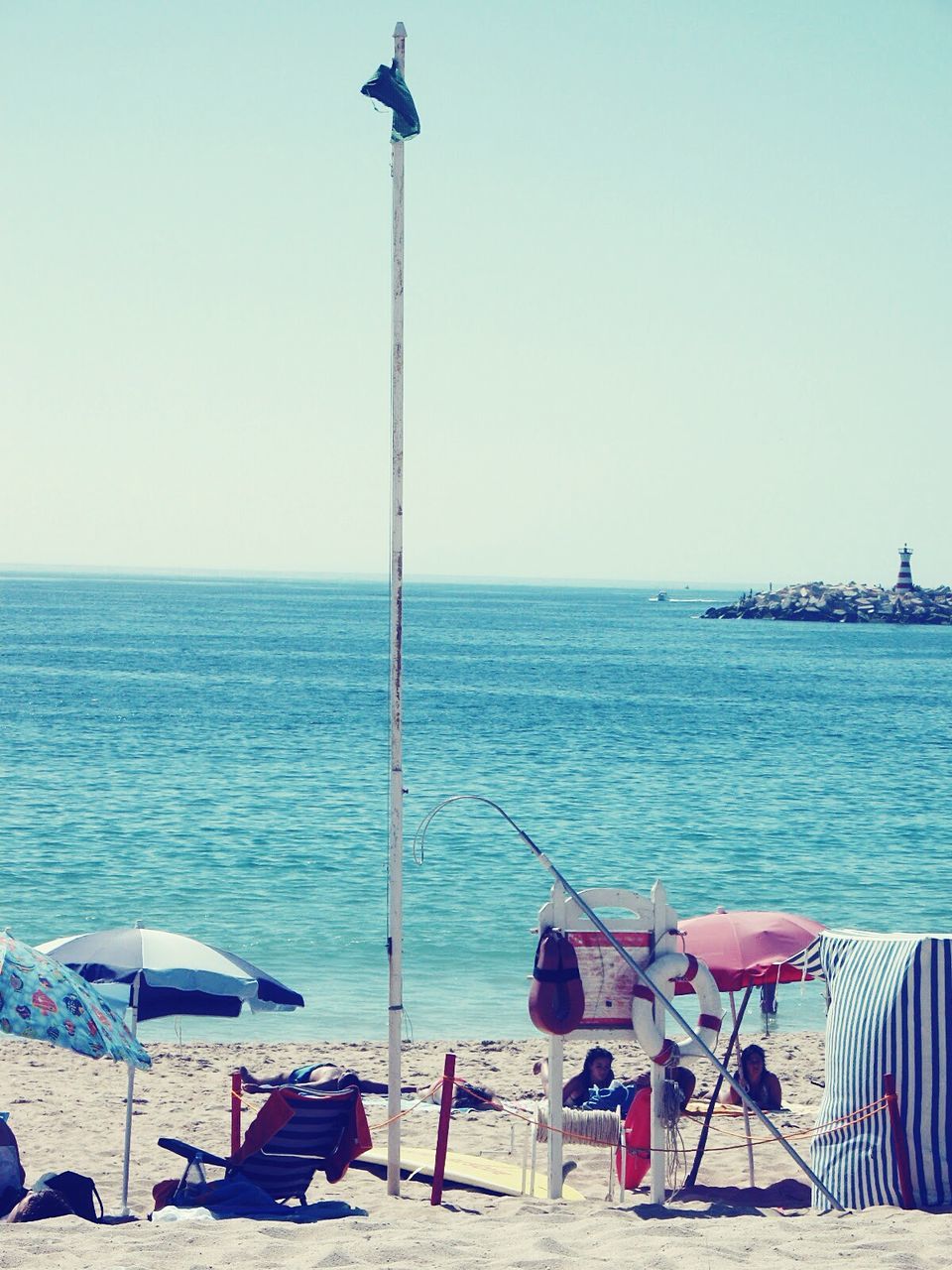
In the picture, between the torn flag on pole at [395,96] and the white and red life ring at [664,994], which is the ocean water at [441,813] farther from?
the torn flag on pole at [395,96]

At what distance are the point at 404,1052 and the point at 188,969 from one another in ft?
20.2

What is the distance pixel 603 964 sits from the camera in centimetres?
868

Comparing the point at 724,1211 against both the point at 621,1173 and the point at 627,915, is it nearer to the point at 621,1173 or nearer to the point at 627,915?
the point at 621,1173

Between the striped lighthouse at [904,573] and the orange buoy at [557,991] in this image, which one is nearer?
the orange buoy at [557,991]

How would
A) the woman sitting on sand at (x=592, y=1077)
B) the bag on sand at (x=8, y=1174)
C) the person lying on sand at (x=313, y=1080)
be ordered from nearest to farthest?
the bag on sand at (x=8, y=1174) < the person lying on sand at (x=313, y=1080) < the woman sitting on sand at (x=592, y=1077)

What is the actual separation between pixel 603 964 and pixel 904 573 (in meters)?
145

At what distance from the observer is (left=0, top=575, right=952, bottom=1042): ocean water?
20.9 m

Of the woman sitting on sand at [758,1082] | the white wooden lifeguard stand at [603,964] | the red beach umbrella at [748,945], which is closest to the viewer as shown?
the white wooden lifeguard stand at [603,964]

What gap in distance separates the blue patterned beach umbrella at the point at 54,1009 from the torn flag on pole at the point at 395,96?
5.21 metres

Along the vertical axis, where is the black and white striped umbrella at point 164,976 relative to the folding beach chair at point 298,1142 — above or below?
above

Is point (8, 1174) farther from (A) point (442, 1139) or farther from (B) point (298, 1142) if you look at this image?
(A) point (442, 1139)

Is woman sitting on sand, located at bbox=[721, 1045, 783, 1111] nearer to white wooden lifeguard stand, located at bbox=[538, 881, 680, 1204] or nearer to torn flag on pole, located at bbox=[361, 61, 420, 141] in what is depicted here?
white wooden lifeguard stand, located at bbox=[538, 881, 680, 1204]

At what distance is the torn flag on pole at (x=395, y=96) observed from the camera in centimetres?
830

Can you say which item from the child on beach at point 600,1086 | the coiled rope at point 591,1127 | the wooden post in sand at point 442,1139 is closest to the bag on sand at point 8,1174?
the wooden post in sand at point 442,1139
